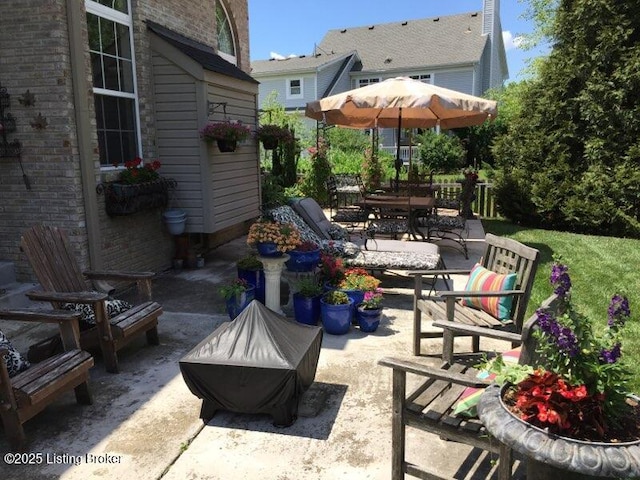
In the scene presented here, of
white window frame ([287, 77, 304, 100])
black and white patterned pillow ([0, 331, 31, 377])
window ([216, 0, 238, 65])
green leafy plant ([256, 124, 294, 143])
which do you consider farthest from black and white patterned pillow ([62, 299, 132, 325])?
white window frame ([287, 77, 304, 100])

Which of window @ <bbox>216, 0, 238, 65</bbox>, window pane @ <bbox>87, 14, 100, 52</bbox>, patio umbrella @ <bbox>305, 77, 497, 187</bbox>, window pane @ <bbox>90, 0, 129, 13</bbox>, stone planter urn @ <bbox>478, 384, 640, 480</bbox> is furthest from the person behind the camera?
window @ <bbox>216, 0, 238, 65</bbox>

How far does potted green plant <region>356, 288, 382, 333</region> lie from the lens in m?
4.87

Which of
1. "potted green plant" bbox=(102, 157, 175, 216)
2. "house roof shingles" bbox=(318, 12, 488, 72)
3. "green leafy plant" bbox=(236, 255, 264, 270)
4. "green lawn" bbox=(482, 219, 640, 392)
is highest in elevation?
"house roof shingles" bbox=(318, 12, 488, 72)

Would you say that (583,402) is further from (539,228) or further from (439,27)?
(439,27)

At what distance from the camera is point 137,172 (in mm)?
6457

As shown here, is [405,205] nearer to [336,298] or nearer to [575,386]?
[336,298]

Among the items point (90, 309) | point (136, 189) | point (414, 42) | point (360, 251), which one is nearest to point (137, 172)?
point (136, 189)

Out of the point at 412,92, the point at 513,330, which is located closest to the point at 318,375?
the point at 513,330

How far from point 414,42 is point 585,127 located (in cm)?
1837

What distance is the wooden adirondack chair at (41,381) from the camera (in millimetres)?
2918

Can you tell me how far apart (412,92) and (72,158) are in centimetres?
444

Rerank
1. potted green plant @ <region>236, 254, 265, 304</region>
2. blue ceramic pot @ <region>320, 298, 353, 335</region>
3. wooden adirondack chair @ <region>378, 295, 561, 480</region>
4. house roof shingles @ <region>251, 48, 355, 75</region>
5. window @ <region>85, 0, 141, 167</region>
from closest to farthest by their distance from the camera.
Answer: wooden adirondack chair @ <region>378, 295, 561, 480</region>, blue ceramic pot @ <region>320, 298, 353, 335</region>, potted green plant @ <region>236, 254, 265, 304</region>, window @ <region>85, 0, 141, 167</region>, house roof shingles @ <region>251, 48, 355, 75</region>

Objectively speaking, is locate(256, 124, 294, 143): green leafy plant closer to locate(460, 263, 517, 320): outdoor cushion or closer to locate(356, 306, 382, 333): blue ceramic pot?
locate(356, 306, 382, 333): blue ceramic pot

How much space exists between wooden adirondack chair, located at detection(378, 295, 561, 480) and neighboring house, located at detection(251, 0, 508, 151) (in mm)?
22921
